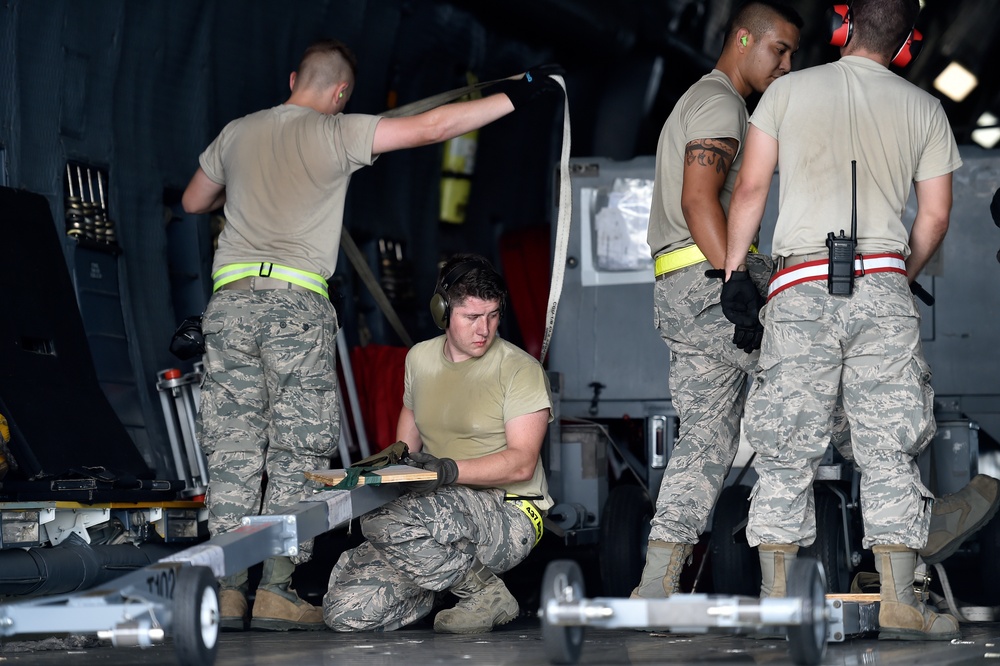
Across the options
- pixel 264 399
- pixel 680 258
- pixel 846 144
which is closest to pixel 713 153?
pixel 680 258

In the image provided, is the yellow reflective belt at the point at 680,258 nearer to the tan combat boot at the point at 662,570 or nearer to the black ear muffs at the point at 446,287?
the black ear muffs at the point at 446,287

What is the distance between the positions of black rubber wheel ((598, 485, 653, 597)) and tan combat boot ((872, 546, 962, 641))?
4.87ft

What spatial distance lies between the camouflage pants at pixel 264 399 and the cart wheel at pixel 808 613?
6.95 feet

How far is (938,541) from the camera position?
13.7ft

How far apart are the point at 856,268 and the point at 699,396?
0.77 metres

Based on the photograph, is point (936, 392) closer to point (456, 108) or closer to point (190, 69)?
point (456, 108)

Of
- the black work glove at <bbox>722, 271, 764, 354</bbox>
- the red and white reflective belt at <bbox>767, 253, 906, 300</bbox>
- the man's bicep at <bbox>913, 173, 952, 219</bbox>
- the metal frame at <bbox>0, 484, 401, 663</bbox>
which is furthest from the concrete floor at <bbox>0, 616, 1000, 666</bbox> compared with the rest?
the man's bicep at <bbox>913, 173, 952, 219</bbox>

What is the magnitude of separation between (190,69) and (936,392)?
12.0 feet

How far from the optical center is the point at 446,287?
449cm

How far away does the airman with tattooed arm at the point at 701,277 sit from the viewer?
4297 millimetres

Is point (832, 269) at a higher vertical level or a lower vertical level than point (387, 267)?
lower

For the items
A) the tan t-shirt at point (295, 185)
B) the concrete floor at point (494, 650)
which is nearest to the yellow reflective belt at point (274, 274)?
the tan t-shirt at point (295, 185)

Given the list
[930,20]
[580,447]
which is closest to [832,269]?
[580,447]

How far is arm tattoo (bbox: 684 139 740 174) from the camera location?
4.35 meters
